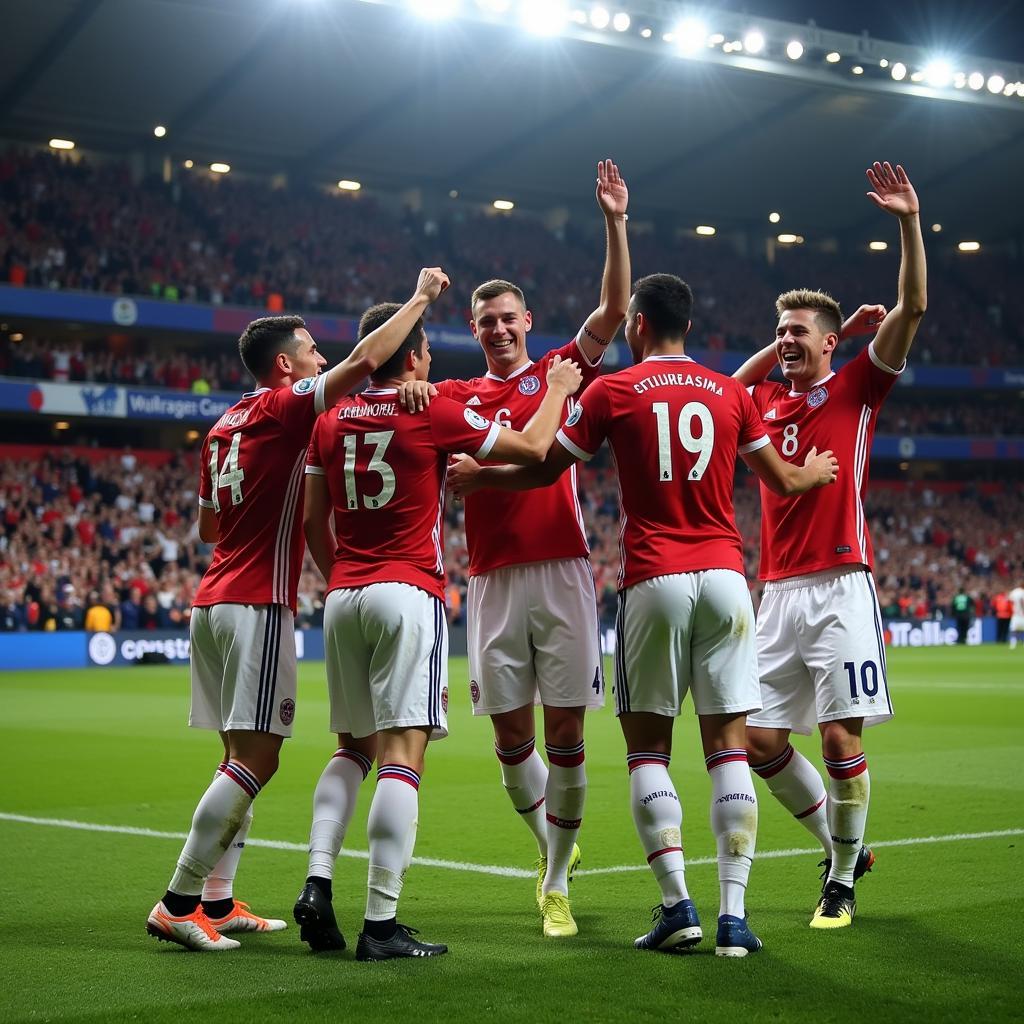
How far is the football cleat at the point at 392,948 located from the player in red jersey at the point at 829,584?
1640 millimetres

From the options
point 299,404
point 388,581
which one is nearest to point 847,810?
point 388,581

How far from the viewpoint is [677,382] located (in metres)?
5.55

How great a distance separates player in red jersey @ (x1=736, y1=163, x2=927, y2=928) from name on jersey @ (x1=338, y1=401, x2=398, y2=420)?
176 centimetres

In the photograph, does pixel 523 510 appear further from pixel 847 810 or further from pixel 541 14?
pixel 541 14

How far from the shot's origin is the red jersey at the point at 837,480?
6.20 meters

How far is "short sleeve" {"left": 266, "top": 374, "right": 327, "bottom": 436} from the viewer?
18.7ft

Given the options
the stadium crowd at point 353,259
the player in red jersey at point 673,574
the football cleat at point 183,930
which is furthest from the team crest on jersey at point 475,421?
the stadium crowd at point 353,259

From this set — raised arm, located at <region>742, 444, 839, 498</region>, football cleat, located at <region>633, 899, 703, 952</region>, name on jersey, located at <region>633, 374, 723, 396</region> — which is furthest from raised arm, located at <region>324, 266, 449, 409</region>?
football cleat, located at <region>633, 899, 703, 952</region>

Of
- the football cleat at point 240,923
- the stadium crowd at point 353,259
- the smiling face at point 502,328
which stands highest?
the stadium crowd at point 353,259

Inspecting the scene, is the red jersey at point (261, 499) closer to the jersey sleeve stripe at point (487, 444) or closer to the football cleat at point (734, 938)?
the jersey sleeve stripe at point (487, 444)

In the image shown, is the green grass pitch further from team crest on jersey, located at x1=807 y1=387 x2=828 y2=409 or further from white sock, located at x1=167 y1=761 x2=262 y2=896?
team crest on jersey, located at x1=807 y1=387 x2=828 y2=409

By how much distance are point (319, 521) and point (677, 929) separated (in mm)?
2190

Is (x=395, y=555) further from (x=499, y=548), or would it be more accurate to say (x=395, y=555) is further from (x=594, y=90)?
(x=594, y=90)

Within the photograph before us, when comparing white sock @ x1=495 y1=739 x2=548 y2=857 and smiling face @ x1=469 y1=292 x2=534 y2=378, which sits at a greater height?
smiling face @ x1=469 y1=292 x2=534 y2=378
